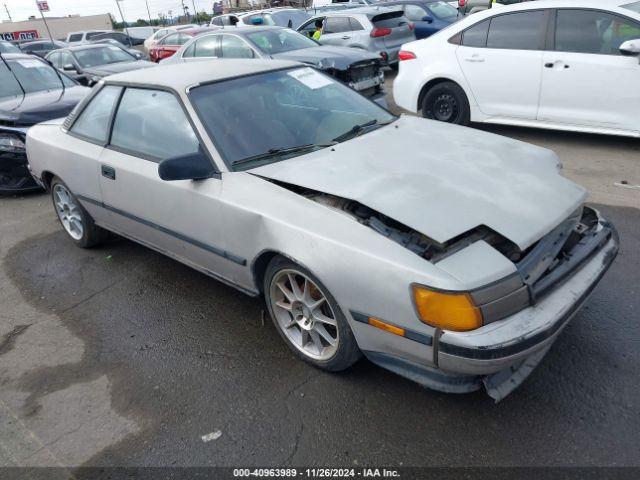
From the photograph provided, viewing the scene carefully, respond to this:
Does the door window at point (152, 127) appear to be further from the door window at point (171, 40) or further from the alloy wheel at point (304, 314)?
the door window at point (171, 40)

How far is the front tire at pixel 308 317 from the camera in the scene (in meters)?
2.54

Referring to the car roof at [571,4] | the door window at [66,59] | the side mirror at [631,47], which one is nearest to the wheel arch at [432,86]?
the car roof at [571,4]

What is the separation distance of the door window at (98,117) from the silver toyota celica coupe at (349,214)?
2 cm

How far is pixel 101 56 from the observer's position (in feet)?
37.3

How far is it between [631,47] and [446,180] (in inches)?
155

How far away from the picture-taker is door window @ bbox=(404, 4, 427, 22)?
13.1 metres

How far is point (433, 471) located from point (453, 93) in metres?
5.47

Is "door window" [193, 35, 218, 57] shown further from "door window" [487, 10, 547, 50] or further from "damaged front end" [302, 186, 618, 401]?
"damaged front end" [302, 186, 618, 401]

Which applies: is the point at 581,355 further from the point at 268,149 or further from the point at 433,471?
the point at 268,149

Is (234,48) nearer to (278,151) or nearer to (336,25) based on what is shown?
(336,25)

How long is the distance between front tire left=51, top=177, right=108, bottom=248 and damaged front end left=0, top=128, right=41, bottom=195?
1.88 meters

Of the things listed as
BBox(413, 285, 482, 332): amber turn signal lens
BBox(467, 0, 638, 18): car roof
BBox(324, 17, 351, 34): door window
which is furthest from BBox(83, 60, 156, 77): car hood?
BBox(413, 285, 482, 332): amber turn signal lens

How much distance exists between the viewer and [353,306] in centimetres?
237

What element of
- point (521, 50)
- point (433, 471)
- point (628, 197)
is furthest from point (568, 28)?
point (433, 471)
